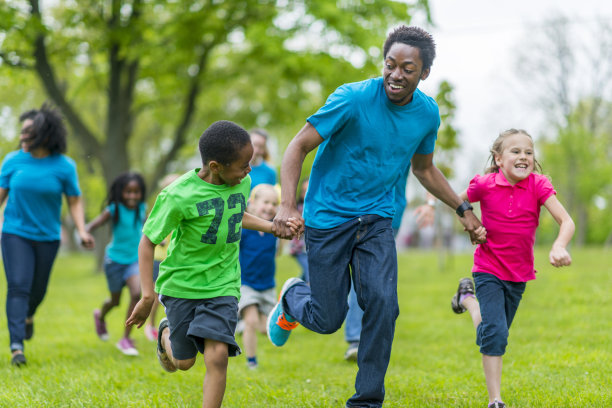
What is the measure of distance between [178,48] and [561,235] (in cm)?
1576

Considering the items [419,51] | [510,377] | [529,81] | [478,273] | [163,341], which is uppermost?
[529,81]

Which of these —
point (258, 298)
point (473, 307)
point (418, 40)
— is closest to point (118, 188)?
point (258, 298)

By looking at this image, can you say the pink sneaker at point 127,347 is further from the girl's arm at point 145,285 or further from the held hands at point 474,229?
the held hands at point 474,229

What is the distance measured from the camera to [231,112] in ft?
81.0

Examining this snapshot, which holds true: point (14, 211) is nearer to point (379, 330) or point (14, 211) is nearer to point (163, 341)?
point (163, 341)

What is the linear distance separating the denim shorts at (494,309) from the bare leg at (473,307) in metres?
0.18

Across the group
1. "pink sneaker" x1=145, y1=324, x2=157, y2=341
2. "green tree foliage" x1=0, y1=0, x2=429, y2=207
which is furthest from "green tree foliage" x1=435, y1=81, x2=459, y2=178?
"pink sneaker" x1=145, y1=324, x2=157, y2=341

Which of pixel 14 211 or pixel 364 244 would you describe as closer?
pixel 364 244

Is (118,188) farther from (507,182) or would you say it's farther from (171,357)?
(507,182)

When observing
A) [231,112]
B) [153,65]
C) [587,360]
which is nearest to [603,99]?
[231,112]

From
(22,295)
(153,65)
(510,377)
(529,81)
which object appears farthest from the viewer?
(529,81)

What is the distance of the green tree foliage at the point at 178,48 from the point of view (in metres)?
15.5

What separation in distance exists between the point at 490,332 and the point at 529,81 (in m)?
35.7

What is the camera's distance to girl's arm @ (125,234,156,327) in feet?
11.9
